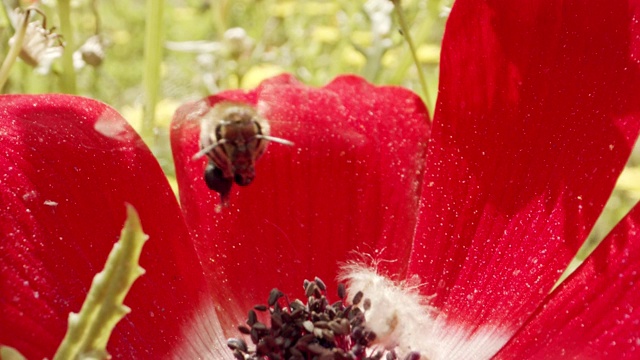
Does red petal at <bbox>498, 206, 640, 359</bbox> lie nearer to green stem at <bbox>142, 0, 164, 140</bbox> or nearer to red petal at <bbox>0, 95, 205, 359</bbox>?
red petal at <bbox>0, 95, 205, 359</bbox>

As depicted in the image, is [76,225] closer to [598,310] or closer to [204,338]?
[204,338]

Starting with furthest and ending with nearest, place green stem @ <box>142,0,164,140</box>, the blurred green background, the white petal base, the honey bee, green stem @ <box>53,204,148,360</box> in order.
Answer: the blurred green background, green stem @ <box>142,0,164,140</box>, the white petal base, the honey bee, green stem @ <box>53,204,148,360</box>

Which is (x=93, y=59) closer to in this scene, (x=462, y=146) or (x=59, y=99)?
(x=59, y=99)

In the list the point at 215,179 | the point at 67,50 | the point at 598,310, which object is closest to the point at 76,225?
the point at 215,179

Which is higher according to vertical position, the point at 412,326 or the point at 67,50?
the point at 67,50

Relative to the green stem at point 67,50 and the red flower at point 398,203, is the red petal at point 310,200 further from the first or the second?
the green stem at point 67,50

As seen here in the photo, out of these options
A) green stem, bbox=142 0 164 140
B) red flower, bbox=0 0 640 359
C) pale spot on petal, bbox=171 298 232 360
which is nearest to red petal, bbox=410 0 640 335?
red flower, bbox=0 0 640 359
